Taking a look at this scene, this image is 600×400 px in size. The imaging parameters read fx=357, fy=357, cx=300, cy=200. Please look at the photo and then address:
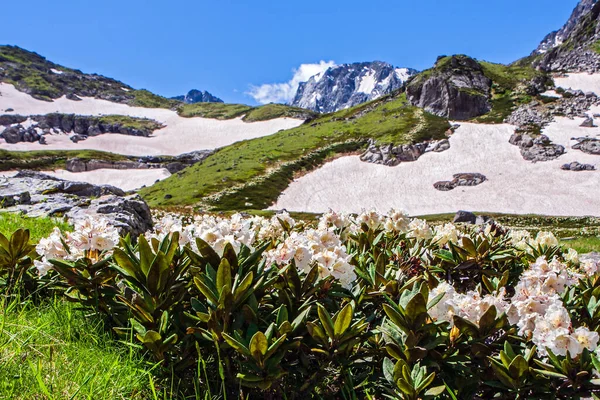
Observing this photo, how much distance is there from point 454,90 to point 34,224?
93.1 metres

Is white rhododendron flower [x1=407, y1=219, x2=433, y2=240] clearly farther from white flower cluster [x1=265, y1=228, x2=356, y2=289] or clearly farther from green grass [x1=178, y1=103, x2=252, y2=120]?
green grass [x1=178, y1=103, x2=252, y2=120]

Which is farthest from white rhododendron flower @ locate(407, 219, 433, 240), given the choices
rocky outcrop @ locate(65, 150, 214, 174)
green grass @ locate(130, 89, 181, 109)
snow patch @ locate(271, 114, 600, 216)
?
green grass @ locate(130, 89, 181, 109)

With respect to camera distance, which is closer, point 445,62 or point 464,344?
point 464,344

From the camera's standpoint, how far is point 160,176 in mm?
94438

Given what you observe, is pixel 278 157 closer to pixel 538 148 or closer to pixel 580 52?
pixel 538 148

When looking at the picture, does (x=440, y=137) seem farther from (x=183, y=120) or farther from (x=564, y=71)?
(x=183, y=120)

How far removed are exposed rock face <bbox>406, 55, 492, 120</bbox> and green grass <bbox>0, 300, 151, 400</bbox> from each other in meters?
92.4

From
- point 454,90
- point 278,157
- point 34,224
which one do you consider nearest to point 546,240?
point 34,224

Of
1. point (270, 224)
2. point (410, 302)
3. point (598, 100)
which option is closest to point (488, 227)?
point (270, 224)

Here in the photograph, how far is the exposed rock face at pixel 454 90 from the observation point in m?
84.1

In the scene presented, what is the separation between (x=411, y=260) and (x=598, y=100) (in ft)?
326

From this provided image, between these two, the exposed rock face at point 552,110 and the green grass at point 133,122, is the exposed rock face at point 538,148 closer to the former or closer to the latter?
the exposed rock face at point 552,110

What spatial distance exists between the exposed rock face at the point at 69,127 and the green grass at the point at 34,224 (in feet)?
457

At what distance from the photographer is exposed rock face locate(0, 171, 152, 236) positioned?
352 inches
